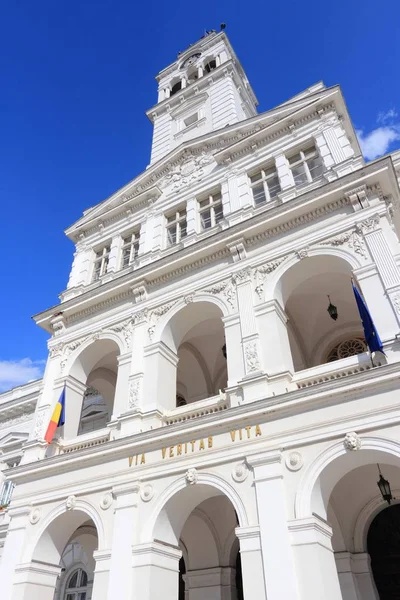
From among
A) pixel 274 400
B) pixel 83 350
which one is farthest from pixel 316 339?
pixel 83 350

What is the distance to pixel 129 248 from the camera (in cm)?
2186

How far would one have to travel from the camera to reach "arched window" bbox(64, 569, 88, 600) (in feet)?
63.8

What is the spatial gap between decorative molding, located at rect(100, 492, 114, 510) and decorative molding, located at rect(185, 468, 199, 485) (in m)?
2.67

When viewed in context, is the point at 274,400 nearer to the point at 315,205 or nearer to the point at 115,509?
the point at 115,509

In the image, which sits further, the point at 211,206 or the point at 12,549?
the point at 211,206

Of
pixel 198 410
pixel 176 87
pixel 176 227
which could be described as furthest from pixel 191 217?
pixel 176 87

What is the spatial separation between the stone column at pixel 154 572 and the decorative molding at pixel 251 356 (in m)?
5.24

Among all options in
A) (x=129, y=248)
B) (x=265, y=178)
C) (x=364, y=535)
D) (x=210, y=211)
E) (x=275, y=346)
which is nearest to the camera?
(x=275, y=346)

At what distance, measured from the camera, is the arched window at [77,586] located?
19438 millimetres

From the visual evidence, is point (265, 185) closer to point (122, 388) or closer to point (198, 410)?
point (198, 410)

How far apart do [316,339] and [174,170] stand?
10.4 m

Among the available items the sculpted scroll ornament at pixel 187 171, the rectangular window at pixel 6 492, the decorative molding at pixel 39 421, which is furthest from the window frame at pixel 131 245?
the rectangular window at pixel 6 492

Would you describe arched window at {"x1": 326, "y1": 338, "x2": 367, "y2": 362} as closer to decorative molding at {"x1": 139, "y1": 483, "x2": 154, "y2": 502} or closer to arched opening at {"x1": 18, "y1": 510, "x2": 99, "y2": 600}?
decorative molding at {"x1": 139, "y1": 483, "x2": 154, "y2": 502}

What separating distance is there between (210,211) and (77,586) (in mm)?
16654
